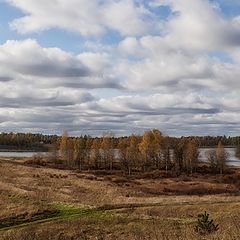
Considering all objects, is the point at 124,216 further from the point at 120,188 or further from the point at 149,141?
the point at 149,141

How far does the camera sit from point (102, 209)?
147ft

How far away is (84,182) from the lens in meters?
→ 74.3

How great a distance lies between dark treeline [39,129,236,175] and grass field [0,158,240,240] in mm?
35648

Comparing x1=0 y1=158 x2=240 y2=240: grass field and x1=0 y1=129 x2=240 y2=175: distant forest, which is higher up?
x1=0 y1=129 x2=240 y2=175: distant forest

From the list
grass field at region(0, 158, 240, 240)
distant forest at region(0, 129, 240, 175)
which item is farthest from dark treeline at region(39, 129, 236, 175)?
grass field at region(0, 158, 240, 240)

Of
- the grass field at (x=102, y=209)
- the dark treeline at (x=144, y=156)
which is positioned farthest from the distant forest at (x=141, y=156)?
the grass field at (x=102, y=209)

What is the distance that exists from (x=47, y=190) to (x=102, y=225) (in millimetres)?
27947

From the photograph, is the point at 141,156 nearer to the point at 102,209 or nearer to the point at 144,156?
the point at 144,156

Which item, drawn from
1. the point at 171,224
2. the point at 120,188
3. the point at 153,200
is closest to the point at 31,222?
the point at 171,224

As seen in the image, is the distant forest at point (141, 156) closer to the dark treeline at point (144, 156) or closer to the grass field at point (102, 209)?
the dark treeline at point (144, 156)

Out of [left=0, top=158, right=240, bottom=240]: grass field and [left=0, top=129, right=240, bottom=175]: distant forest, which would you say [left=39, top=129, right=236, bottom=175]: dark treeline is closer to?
[left=0, top=129, right=240, bottom=175]: distant forest

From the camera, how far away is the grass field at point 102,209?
30.8 metres

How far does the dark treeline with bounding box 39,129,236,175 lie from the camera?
116 m

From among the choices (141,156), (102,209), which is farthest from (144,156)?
(102,209)
